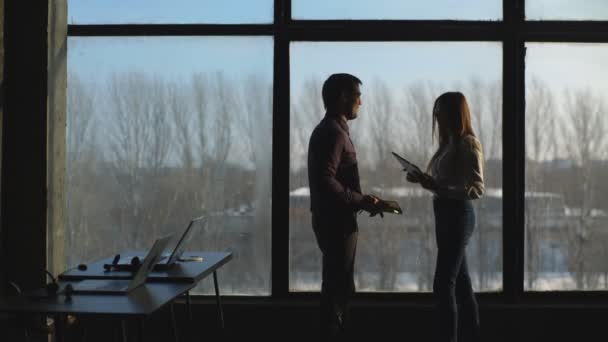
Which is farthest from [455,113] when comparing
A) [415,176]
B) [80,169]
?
[80,169]

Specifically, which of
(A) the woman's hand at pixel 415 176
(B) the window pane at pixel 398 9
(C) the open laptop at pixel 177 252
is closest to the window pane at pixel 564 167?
(B) the window pane at pixel 398 9

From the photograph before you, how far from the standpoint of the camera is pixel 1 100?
12.4 feet

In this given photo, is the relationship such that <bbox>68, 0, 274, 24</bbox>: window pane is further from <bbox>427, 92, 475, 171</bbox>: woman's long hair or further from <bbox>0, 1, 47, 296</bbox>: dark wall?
<bbox>427, 92, 475, 171</bbox>: woman's long hair

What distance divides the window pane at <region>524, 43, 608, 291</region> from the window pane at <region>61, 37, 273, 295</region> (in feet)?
5.89

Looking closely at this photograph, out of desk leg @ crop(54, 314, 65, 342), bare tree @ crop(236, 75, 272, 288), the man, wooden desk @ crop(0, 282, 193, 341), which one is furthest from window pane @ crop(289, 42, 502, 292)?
desk leg @ crop(54, 314, 65, 342)

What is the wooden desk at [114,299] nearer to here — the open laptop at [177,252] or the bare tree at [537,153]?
the open laptop at [177,252]

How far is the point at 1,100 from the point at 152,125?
93cm

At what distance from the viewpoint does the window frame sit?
414 cm

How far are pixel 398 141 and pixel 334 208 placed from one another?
1.20 m

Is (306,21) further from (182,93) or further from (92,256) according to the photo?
(92,256)

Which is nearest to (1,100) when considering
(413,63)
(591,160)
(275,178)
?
(275,178)

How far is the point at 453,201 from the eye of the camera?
132 inches

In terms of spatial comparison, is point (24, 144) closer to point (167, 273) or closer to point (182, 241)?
point (182, 241)

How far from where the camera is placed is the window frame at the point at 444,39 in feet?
13.6
